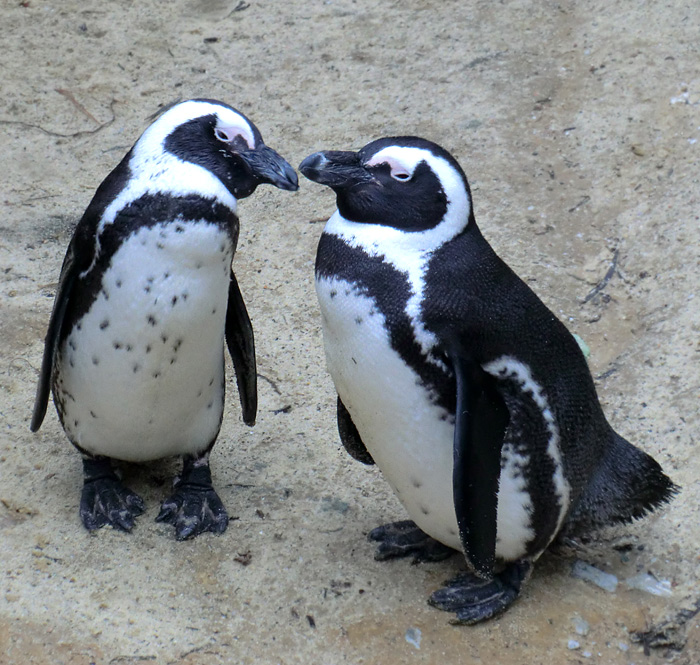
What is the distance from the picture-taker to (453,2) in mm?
5863

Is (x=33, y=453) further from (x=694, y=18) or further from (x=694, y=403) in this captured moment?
(x=694, y=18)

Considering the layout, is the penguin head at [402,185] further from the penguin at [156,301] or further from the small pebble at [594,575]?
the small pebble at [594,575]

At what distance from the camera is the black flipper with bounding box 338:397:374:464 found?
113 inches

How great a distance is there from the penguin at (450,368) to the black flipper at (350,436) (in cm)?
18

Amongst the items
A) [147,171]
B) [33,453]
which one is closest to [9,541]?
[33,453]

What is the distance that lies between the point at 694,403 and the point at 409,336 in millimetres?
1324

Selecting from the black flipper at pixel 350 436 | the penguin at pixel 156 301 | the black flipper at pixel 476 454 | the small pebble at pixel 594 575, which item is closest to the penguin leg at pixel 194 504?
the penguin at pixel 156 301

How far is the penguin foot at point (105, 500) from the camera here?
293 cm

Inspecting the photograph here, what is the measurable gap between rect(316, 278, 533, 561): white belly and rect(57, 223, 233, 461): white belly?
0.35m

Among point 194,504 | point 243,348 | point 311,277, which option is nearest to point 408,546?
point 194,504

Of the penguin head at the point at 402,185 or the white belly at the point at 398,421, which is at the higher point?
the penguin head at the point at 402,185

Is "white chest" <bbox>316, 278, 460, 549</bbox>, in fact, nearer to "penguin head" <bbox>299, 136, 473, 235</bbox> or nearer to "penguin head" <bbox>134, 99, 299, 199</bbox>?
"penguin head" <bbox>299, 136, 473, 235</bbox>

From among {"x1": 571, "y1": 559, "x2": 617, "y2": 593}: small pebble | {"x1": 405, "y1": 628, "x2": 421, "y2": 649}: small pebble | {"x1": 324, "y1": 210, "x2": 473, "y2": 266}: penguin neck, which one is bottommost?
{"x1": 405, "y1": 628, "x2": 421, "y2": 649}: small pebble

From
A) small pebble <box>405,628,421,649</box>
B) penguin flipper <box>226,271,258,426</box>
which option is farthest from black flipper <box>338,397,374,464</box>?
small pebble <box>405,628,421,649</box>
